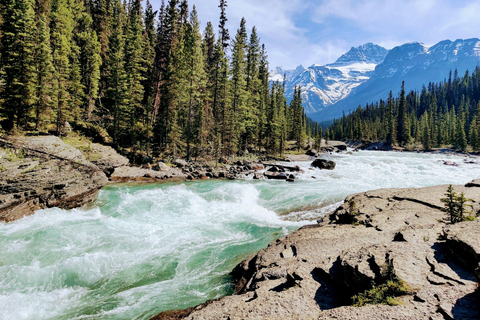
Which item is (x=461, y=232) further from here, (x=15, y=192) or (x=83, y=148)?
(x=83, y=148)

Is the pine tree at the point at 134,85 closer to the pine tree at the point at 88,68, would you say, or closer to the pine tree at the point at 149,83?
the pine tree at the point at 149,83

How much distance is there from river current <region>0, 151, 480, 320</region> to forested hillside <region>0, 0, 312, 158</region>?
18.8m

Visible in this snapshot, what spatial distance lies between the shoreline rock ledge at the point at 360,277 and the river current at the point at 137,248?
5.76 feet

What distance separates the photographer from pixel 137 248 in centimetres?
1098

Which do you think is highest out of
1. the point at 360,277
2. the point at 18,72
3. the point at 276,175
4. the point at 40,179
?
the point at 18,72

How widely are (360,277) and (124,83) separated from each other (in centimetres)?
4153

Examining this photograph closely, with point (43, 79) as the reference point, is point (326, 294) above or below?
below

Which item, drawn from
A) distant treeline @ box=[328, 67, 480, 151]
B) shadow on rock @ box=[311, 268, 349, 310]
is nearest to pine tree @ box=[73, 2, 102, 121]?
shadow on rock @ box=[311, 268, 349, 310]

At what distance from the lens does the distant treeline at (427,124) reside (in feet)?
271

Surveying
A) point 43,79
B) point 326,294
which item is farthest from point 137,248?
point 43,79

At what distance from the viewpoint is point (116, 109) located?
37.1 metres

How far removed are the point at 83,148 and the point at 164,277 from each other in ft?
87.4

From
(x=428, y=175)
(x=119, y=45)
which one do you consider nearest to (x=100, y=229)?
(x=428, y=175)

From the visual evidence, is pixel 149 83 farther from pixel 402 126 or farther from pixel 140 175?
pixel 402 126
